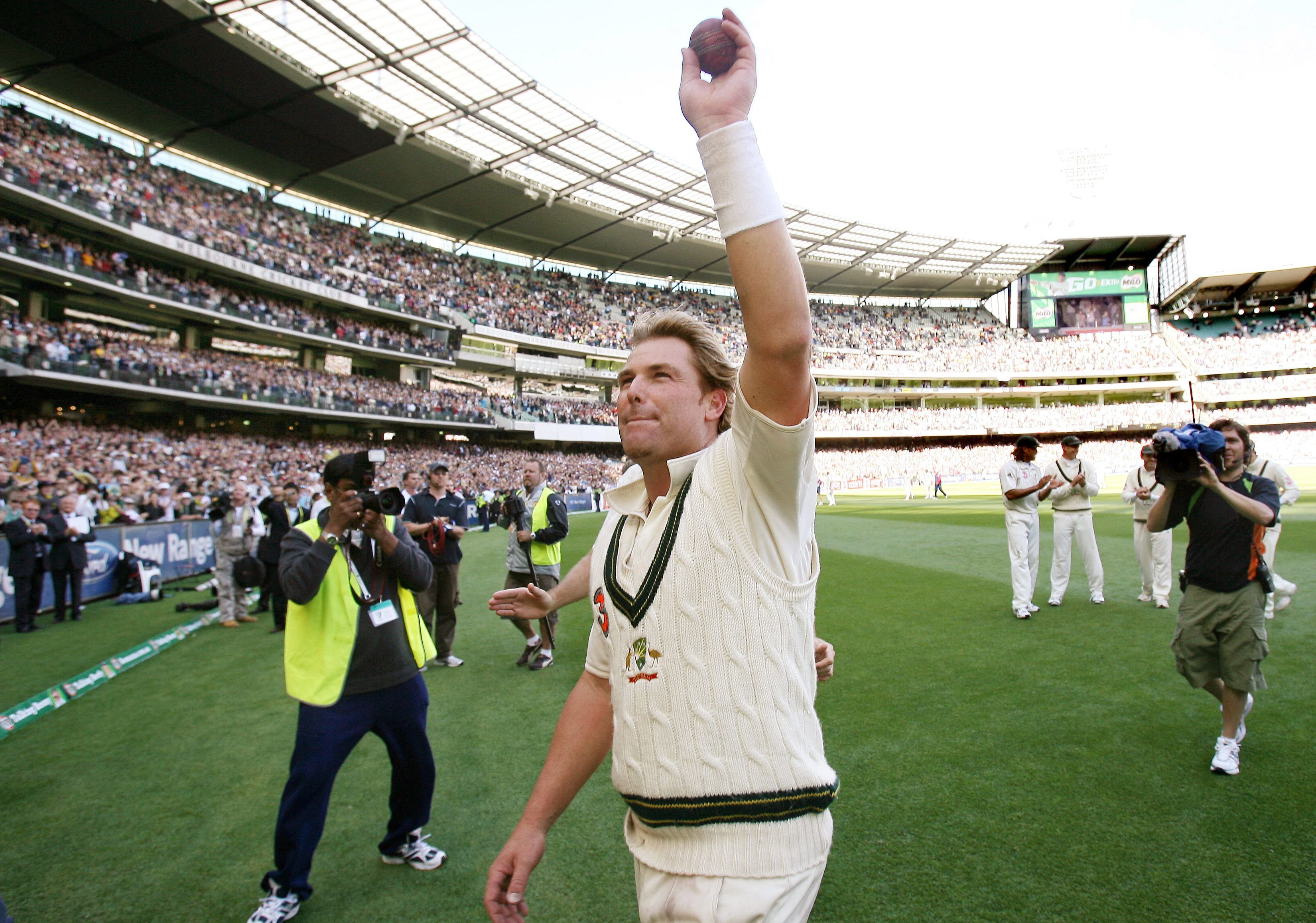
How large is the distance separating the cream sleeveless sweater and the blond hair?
292mm

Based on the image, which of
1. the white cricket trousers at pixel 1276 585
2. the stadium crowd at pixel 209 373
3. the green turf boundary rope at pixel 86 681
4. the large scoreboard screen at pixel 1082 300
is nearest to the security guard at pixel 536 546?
the green turf boundary rope at pixel 86 681

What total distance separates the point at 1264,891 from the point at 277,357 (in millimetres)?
38352

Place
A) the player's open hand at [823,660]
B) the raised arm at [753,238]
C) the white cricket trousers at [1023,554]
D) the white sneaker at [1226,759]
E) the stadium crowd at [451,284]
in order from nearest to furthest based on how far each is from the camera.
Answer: the raised arm at [753,238] < the player's open hand at [823,660] < the white sneaker at [1226,759] < the white cricket trousers at [1023,554] < the stadium crowd at [451,284]

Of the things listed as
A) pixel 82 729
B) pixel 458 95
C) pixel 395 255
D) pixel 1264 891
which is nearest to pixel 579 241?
pixel 395 255

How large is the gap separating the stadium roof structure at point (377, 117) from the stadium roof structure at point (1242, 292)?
32947mm

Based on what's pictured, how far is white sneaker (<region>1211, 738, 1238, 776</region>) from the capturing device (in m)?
3.98

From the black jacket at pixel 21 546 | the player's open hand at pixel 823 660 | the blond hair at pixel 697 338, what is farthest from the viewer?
the black jacket at pixel 21 546

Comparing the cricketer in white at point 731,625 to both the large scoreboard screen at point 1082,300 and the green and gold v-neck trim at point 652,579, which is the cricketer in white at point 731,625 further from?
the large scoreboard screen at point 1082,300

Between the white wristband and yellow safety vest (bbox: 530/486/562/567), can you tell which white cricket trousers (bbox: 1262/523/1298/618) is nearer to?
yellow safety vest (bbox: 530/486/562/567)

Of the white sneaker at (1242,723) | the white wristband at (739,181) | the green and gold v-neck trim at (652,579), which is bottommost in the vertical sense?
the white sneaker at (1242,723)

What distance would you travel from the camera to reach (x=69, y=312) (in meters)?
26.6

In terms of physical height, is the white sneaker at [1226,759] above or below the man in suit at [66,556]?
below

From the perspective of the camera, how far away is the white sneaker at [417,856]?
3.62m

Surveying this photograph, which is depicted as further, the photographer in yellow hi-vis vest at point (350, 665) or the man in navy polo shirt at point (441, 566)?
the man in navy polo shirt at point (441, 566)
